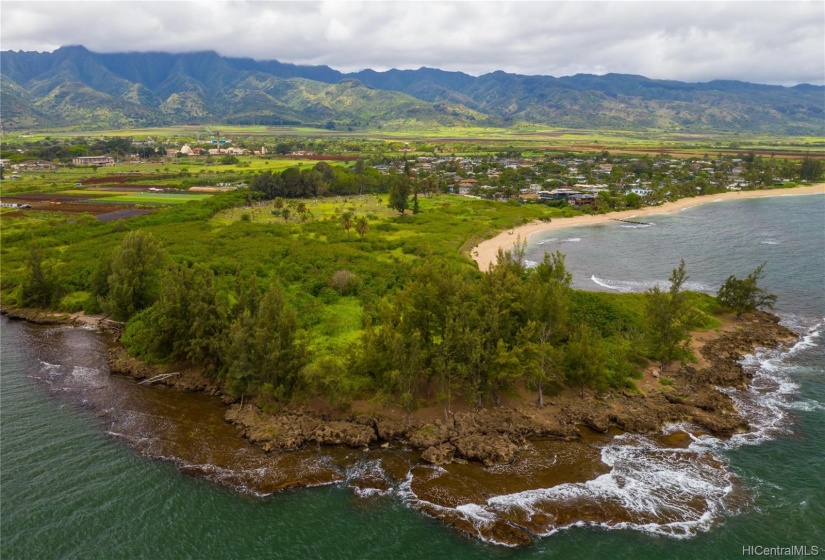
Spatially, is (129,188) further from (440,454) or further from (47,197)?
(440,454)

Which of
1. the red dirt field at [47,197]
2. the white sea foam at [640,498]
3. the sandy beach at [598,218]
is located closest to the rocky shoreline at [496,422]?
the white sea foam at [640,498]

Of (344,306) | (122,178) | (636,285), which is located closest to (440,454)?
(344,306)

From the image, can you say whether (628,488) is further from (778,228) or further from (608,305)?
(778,228)

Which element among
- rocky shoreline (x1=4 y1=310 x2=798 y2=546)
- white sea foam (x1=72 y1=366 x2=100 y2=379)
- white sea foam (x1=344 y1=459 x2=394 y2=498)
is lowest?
white sea foam (x1=72 y1=366 x2=100 y2=379)

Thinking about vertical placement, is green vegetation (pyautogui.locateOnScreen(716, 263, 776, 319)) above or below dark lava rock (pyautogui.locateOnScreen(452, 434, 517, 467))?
above

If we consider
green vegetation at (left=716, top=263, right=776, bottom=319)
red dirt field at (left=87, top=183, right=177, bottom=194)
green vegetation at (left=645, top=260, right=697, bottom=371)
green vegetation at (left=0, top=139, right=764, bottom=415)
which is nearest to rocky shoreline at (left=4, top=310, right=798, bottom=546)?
green vegetation at (left=0, top=139, right=764, bottom=415)

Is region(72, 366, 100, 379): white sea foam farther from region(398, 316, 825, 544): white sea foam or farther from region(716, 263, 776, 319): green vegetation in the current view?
region(716, 263, 776, 319): green vegetation
